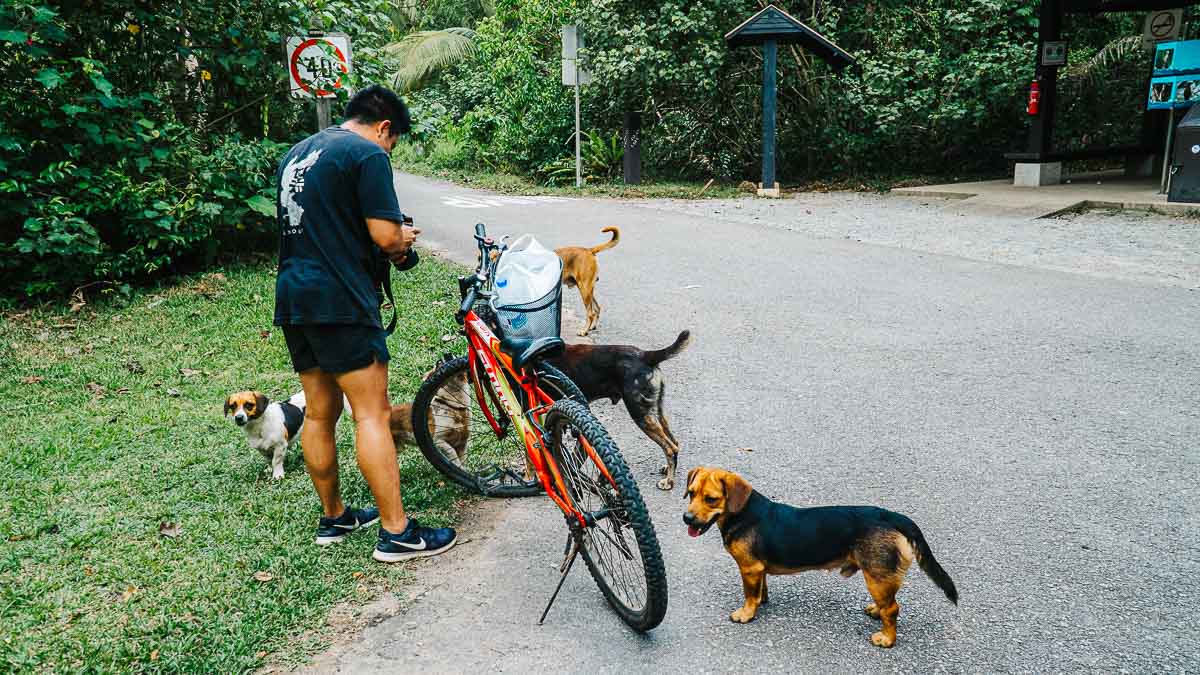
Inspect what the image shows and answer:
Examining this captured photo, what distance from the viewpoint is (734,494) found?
3100 millimetres

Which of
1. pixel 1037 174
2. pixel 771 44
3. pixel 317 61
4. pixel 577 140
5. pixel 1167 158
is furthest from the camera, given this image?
pixel 577 140

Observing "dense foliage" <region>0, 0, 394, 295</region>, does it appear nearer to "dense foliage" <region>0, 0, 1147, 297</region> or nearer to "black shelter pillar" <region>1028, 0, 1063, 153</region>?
"dense foliage" <region>0, 0, 1147, 297</region>

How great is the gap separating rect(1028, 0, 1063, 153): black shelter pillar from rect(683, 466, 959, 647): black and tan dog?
1467 cm

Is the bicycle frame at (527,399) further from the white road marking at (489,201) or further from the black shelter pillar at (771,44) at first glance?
the black shelter pillar at (771,44)

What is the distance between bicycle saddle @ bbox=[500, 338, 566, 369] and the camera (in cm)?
346

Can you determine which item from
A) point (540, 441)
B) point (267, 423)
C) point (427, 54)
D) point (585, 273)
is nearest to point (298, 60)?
point (585, 273)

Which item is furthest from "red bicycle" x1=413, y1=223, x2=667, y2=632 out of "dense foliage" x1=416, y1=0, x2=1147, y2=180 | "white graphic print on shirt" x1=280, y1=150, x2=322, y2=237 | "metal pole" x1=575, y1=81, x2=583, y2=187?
"dense foliage" x1=416, y1=0, x2=1147, y2=180

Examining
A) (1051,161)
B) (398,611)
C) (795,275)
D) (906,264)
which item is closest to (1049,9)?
(1051,161)

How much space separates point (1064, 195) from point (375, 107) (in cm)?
1350

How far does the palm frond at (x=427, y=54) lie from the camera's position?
95.2 ft

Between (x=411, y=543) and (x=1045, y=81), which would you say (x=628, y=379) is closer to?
(x=411, y=543)

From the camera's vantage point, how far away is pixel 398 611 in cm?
334

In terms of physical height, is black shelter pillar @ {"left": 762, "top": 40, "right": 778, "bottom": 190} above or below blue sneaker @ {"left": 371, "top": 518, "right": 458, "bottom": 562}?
above

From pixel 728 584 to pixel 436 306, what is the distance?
5.16 meters
